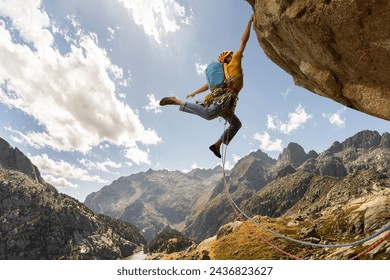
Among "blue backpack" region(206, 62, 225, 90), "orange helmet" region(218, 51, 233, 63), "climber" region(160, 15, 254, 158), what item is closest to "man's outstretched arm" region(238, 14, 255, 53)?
"climber" region(160, 15, 254, 158)

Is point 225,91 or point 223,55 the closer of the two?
point 225,91

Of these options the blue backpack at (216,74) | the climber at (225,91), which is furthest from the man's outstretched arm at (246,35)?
the blue backpack at (216,74)

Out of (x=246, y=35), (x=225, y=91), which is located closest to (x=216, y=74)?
(x=225, y=91)

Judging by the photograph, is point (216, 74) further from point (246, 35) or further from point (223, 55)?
point (246, 35)

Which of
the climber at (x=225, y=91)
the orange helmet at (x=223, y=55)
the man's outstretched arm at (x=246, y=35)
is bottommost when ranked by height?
the climber at (x=225, y=91)

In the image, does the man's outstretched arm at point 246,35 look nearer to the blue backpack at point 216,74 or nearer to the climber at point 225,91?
the climber at point 225,91

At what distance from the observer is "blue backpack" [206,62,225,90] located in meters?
12.2

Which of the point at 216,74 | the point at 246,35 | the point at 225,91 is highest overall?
the point at 246,35

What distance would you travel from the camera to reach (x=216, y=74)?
12328 mm

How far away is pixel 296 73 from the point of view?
13.4 meters

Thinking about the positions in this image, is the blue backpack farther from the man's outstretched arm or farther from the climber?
the man's outstretched arm

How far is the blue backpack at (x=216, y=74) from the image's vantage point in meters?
12.2
